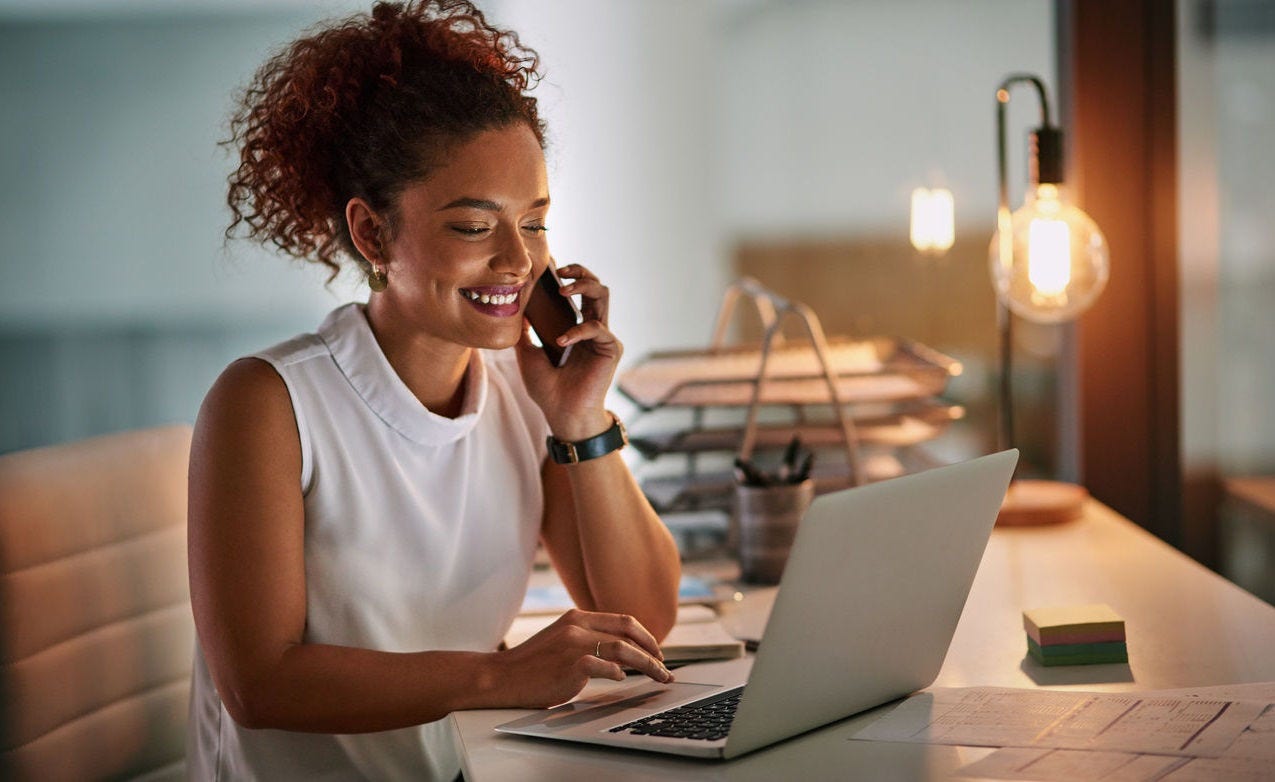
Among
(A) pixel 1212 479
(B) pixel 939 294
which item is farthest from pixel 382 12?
(A) pixel 1212 479

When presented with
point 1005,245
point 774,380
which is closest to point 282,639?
point 774,380

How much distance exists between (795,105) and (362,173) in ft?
3.72

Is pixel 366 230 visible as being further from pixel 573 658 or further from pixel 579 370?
pixel 573 658

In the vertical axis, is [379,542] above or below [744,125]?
below

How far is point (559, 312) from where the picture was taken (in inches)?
58.6

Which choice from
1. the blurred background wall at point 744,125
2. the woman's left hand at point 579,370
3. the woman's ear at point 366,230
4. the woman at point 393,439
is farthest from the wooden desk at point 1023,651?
the blurred background wall at point 744,125

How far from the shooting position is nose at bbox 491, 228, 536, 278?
1.31 metres

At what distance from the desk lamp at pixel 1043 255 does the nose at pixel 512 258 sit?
850 mm

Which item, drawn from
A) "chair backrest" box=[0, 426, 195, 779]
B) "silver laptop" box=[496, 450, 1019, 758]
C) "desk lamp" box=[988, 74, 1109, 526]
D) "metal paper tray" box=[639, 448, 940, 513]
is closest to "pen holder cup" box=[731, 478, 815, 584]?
"metal paper tray" box=[639, 448, 940, 513]

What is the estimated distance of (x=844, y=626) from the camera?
0.95 meters

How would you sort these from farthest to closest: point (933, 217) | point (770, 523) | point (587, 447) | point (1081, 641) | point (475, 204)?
1. point (933, 217)
2. point (770, 523)
3. point (587, 447)
4. point (475, 204)
5. point (1081, 641)

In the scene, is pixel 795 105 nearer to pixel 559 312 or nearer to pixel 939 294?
pixel 939 294

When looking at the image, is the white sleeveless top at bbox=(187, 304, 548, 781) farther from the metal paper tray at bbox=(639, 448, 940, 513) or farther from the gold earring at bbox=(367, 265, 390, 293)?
the metal paper tray at bbox=(639, 448, 940, 513)

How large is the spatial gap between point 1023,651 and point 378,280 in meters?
0.74
